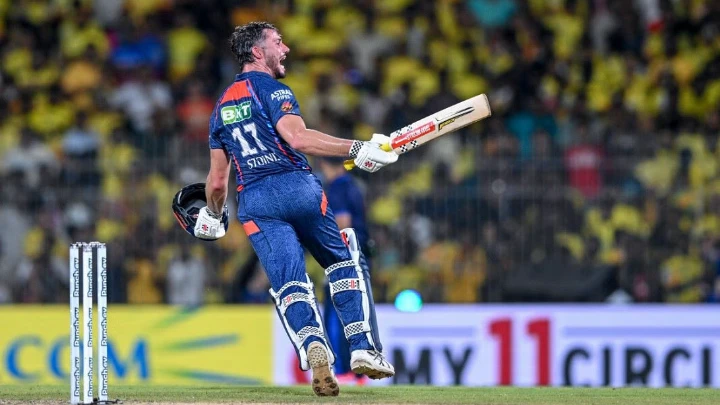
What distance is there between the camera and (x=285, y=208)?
7.87 metres

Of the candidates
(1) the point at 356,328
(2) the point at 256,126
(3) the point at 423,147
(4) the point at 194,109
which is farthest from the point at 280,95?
(4) the point at 194,109

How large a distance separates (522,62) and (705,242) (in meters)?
4.11

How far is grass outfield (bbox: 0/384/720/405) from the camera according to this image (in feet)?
25.9

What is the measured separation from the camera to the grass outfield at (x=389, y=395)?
7.89 m

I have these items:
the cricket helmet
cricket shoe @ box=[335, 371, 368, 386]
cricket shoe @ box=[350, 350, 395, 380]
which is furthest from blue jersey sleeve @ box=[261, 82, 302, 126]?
cricket shoe @ box=[335, 371, 368, 386]

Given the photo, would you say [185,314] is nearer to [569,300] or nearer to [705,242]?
[569,300]

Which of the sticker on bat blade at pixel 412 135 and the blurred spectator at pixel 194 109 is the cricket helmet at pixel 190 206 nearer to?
the sticker on bat blade at pixel 412 135

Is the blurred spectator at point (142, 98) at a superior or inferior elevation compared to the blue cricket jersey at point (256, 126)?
superior

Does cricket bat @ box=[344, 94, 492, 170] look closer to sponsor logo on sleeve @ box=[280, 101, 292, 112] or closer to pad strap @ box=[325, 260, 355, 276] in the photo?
sponsor logo on sleeve @ box=[280, 101, 292, 112]

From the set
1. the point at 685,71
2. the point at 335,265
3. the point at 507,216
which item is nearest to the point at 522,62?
the point at 685,71

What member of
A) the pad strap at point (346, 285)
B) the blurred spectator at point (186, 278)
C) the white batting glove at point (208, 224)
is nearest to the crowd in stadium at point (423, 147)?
the blurred spectator at point (186, 278)

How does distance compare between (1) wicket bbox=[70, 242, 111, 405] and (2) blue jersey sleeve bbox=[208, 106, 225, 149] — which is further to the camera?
(2) blue jersey sleeve bbox=[208, 106, 225, 149]

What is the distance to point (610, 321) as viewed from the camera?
12.9 meters

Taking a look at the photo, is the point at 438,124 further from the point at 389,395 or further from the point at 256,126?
the point at 389,395
